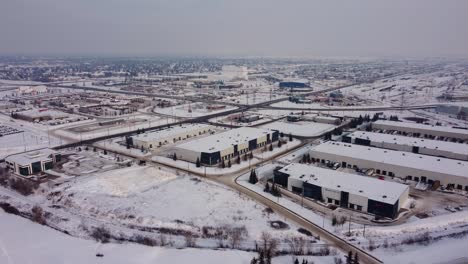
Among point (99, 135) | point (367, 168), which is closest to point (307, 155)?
point (367, 168)

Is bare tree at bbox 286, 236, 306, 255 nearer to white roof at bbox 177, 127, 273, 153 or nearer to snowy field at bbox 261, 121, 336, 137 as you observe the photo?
white roof at bbox 177, 127, 273, 153

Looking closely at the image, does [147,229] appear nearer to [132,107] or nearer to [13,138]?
[13,138]

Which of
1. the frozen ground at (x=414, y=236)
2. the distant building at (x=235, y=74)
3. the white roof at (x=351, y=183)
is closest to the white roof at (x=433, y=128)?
the white roof at (x=351, y=183)

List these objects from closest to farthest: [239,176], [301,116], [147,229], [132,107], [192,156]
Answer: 1. [147,229]
2. [239,176]
3. [192,156]
4. [301,116]
5. [132,107]

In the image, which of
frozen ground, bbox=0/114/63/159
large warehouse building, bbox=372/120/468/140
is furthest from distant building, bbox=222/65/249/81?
large warehouse building, bbox=372/120/468/140

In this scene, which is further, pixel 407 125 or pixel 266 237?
pixel 407 125

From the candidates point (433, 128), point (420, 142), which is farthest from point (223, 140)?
point (433, 128)
